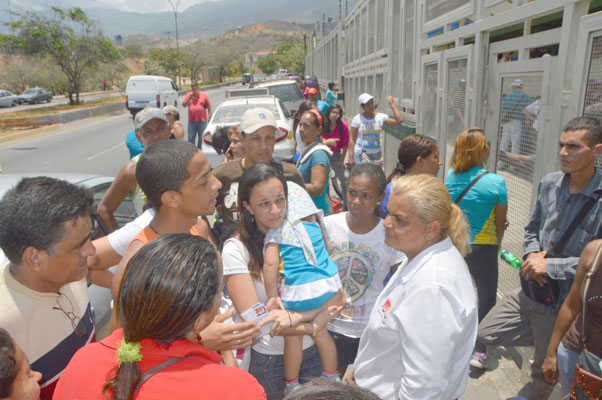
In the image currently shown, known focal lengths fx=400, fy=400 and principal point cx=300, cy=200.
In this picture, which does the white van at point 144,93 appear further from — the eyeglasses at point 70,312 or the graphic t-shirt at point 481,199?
the eyeglasses at point 70,312

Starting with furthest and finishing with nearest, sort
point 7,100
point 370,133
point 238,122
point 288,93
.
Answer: point 7,100 → point 288,93 → point 238,122 → point 370,133

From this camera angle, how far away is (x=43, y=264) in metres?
1.66

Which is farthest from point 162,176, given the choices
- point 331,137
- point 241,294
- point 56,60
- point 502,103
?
point 56,60

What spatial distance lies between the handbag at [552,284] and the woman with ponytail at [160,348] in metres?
2.15

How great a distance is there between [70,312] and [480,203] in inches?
113

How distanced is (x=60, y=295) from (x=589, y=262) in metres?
2.48

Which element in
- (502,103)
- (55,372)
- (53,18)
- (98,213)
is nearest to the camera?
(55,372)

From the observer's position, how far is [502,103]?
3900 millimetres

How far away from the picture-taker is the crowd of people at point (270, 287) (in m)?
1.20

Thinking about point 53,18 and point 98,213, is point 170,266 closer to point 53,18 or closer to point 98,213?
point 98,213

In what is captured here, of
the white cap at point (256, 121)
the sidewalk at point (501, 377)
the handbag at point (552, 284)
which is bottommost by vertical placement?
the sidewalk at point (501, 377)

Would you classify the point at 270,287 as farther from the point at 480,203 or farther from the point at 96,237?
the point at 480,203

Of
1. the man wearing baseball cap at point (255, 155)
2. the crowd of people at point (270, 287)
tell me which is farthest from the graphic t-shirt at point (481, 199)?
the man wearing baseball cap at point (255, 155)

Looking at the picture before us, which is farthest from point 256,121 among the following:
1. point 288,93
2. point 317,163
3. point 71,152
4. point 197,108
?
point 71,152
